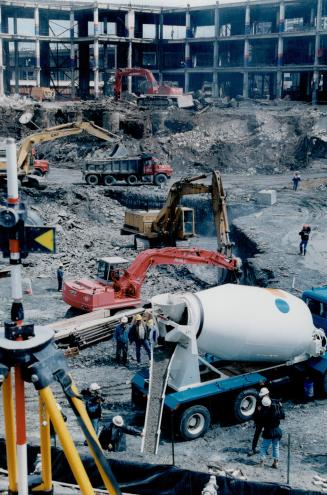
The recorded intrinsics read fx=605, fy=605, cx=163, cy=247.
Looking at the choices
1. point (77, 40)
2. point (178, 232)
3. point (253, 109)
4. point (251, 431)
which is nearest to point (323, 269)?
point (178, 232)

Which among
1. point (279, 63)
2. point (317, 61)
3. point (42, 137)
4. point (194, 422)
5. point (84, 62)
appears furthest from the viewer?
point (84, 62)

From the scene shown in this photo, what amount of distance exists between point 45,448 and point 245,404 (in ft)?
27.0

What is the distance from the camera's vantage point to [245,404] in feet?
41.9

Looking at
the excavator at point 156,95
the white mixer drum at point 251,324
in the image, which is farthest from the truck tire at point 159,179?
the white mixer drum at point 251,324

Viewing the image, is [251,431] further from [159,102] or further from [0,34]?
[0,34]

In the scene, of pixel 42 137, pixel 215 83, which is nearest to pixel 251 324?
pixel 42 137

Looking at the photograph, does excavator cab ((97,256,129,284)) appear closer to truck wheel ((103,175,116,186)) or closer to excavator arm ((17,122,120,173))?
excavator arm ((17,122,120,173))

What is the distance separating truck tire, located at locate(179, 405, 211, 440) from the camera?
11.8 metres

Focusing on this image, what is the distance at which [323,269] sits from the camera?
2336 cm

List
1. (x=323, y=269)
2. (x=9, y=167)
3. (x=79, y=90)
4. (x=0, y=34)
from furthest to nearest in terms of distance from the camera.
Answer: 1. (x=79, y=90)
2. (x=0, y=34)
3. (x=323, y=269)
4. (x=9, y=167)

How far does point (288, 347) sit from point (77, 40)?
67051mm

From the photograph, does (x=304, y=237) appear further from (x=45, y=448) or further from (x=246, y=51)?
(x=246, y=51)

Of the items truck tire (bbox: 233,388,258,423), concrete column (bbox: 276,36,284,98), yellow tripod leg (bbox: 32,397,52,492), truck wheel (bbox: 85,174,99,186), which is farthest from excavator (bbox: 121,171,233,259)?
concrete column (bbox: 276,36,284,98)

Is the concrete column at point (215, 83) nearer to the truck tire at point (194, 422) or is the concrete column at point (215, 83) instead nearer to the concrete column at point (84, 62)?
the concrete column at point (84, 62)
